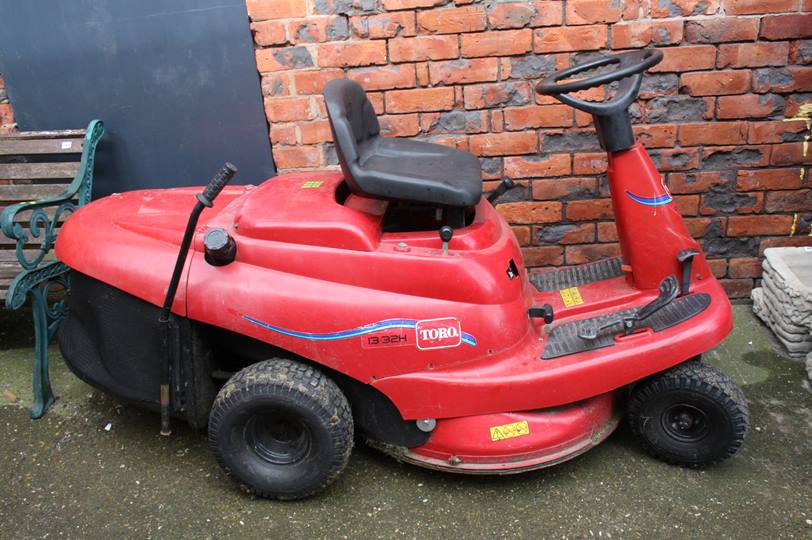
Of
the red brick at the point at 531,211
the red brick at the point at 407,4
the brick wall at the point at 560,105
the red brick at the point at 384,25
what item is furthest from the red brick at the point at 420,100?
the red brick at the point at 531,211

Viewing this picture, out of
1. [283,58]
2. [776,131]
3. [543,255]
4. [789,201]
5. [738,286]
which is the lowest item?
[738,286]

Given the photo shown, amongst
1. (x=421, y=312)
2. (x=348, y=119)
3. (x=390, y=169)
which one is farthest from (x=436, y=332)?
(x=348, y=119)

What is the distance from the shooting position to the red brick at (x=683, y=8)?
2.95 meters

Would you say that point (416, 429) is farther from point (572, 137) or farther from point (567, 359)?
point (572, 137)

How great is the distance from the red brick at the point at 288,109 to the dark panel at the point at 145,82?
0.16 feet

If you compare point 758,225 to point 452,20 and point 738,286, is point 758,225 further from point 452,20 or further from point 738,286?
point 452,20

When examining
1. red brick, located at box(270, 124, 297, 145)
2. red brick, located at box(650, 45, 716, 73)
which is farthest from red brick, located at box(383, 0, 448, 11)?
red brick, located at box(650, 45, 716, 73)

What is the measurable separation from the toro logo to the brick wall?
1.24 metres

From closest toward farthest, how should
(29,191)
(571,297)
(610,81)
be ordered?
(610,81), (571,297), (29,191)

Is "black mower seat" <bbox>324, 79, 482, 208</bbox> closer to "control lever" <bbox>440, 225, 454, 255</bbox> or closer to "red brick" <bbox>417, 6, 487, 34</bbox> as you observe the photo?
"control lever" <bbox>440, 225, 454, 255</bbox>

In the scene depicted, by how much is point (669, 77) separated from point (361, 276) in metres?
1.78

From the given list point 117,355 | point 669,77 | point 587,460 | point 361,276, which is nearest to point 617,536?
point 587,460

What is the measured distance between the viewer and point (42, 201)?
2.90 m

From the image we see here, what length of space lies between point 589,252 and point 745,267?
0.77m
